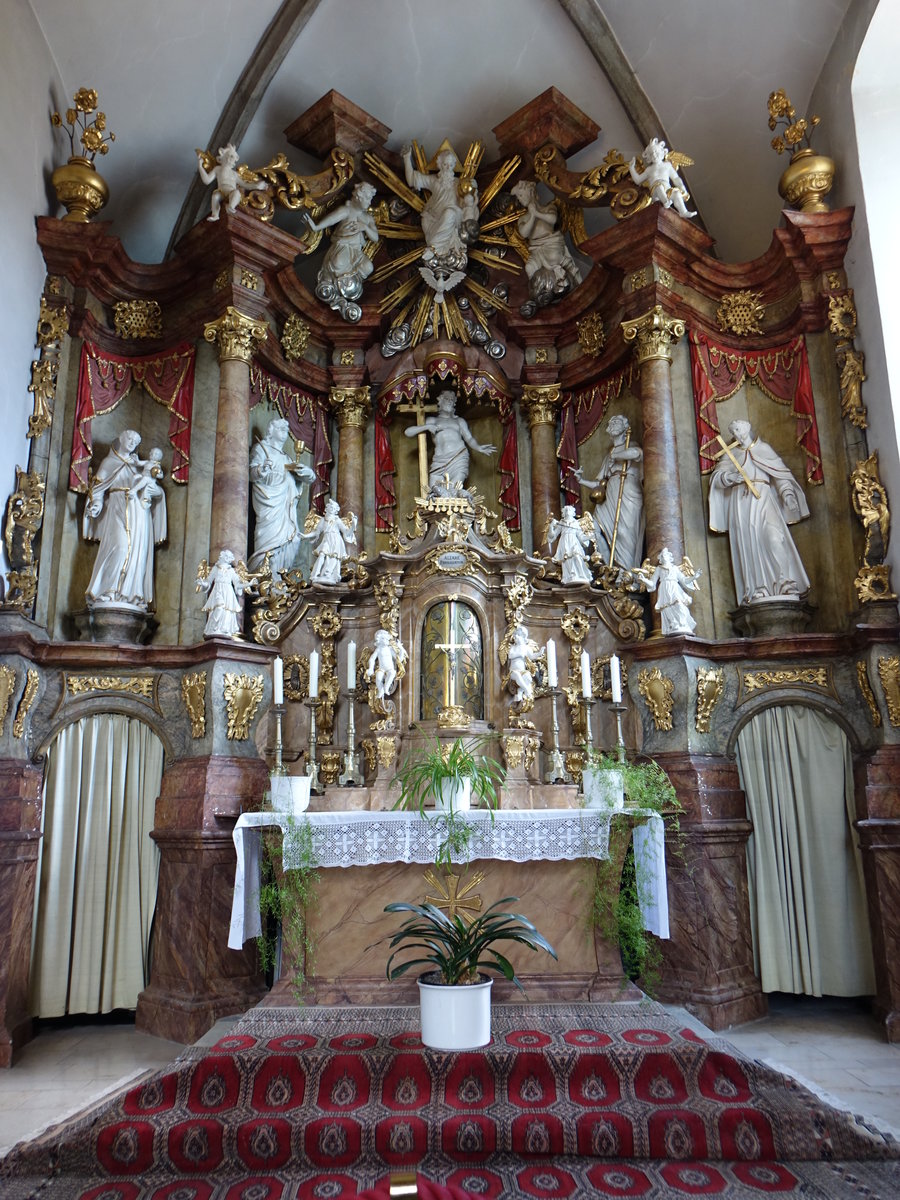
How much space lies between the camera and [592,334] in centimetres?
995

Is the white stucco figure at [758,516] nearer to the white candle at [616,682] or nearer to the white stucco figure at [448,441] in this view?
the white candle at [616,682]

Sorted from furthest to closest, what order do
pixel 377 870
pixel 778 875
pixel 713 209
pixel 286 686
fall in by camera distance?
pixel 713 209 < pixel 286 686 < pixel 778 875 < pixel 377 870

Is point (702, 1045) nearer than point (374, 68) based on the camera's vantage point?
Yes

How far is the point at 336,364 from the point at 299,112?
2.90 meters

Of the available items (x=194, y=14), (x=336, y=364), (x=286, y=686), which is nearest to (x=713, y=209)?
(x=336, y=364)

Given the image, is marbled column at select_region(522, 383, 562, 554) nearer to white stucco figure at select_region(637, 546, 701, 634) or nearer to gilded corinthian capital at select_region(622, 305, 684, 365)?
gilded corinthian capital at select_region(622, 305, 684, 365)

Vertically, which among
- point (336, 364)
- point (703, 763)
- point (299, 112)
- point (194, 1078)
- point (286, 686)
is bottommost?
point (194, 1078)

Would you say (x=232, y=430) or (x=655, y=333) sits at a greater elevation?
(x=655, y=333)

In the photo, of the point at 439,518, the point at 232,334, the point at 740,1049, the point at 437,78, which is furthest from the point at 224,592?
the point at 437,78

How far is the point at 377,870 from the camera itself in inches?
243

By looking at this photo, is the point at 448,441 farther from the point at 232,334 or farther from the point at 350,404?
the point at 232,334

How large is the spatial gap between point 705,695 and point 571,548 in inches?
70.4

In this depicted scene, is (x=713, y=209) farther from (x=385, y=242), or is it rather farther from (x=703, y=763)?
(x=703, y=763)

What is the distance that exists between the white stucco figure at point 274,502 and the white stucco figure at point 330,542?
429mm
